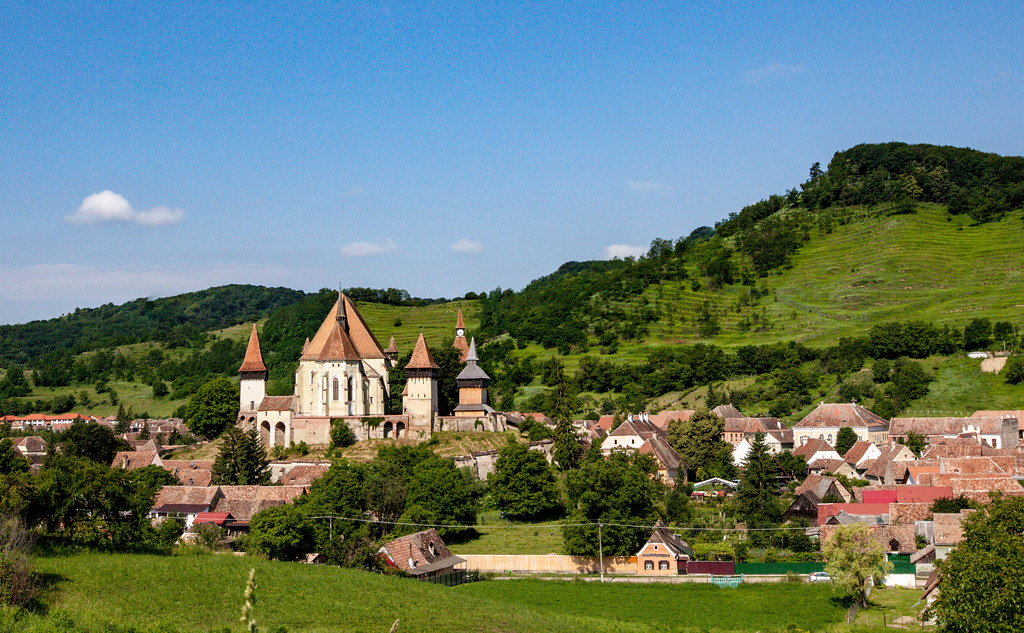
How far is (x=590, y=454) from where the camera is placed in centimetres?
6450

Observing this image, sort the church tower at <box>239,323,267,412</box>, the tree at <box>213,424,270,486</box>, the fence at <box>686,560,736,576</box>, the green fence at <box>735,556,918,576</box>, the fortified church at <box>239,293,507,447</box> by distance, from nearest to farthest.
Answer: the green fence at <box>735,556,918,576</box> → the fence at <box>686,560,736,576</box> → the tree at <box>213,424,270,486</box> → the fortified church at <box>239,293,507,447</box> → the church tower at <box>239,323,267,412</box>

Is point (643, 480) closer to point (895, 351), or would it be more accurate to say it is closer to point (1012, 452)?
point (1012, 452)

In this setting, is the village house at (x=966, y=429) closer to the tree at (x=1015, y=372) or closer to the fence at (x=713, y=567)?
the tree at (x=1015, y=372)

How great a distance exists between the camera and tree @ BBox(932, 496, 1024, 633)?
2991 centimetres

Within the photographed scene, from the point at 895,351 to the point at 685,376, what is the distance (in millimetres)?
21191

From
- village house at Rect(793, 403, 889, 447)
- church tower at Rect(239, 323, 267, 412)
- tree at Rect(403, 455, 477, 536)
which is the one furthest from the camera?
village house at Rect(793, 403, 889, 447)

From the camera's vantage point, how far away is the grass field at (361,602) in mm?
27953

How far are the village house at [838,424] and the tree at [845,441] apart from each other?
125 cm

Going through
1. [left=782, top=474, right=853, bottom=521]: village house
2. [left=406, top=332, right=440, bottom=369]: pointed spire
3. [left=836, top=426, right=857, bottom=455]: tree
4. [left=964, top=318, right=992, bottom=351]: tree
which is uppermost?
[left=964, top=318, right=992, bottom=351]: tree

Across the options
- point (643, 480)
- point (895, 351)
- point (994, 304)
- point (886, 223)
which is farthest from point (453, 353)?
point (886, 223)

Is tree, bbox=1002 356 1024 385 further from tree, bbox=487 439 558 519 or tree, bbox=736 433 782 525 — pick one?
tree, bbox=487 439 558 519

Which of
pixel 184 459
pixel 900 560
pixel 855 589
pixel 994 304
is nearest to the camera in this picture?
pixel 855 589

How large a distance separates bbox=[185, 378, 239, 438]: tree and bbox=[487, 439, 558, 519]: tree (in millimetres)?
26554

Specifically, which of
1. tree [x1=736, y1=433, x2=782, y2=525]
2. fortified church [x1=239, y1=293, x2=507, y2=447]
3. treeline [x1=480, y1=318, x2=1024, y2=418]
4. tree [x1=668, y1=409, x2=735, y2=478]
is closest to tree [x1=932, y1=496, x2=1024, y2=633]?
tree [x1=736, y1=433, x2=782, y2=525]
